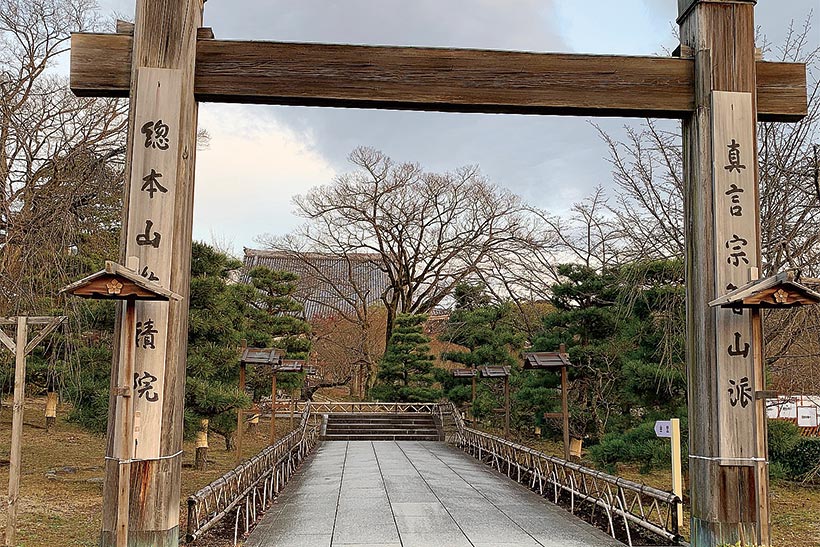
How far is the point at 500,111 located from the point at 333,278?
25210 mm

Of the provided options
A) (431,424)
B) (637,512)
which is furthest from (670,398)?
(431,424)

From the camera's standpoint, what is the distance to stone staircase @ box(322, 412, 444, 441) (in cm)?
2248

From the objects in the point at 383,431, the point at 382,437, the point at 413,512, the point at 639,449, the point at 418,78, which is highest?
the point at 418,78

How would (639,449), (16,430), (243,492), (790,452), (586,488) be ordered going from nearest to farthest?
1. (16,430)
2. (243,492)
3. (586,488)
4. (639,449)
5. (790,452)

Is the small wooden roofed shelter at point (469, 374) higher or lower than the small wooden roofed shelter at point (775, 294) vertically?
lower

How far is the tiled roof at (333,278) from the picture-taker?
2900 centimetres

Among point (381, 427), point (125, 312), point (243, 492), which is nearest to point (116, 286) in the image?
point (125, 312)

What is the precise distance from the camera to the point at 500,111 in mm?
5648

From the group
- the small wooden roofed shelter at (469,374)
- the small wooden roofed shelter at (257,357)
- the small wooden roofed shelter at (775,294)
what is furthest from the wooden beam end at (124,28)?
the small wooden roofed shelter at (469,374)

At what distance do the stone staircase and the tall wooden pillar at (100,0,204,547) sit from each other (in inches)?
688

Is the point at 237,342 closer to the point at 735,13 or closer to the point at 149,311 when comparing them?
the point at 149,311

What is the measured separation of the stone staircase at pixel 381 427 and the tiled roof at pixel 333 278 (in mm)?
5404

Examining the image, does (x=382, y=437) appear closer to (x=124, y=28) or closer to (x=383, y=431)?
(x=383, y=431)

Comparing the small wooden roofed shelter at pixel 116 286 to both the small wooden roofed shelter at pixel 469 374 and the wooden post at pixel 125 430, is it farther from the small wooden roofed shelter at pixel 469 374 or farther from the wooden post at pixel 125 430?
the small wooden roofed shelter at pixel 469 374
